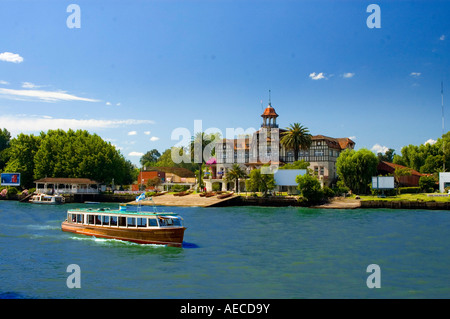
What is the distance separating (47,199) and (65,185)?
1364 centimetres

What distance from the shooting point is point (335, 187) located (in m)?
101

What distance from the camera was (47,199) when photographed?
4151 inches

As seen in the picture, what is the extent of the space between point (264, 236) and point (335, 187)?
59.7 meters

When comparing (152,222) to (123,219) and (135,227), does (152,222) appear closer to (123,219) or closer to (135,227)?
(135,227)

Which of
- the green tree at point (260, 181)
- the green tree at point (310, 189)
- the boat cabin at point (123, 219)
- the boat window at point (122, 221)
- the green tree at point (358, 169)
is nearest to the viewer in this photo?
A: the boat cabin at point (123, 219)

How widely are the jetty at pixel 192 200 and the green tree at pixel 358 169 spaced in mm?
25386

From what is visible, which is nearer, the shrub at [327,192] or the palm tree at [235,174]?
the shrub at [327,192]

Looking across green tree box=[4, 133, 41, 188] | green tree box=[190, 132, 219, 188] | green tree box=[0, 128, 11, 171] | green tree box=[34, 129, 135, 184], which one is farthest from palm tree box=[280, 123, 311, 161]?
green tree box=[0, 128, 11, 171]

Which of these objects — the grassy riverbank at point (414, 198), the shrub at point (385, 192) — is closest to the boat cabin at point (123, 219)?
the grassy riverbank at point (414, 198)

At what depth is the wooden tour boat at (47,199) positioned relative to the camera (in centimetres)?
10362

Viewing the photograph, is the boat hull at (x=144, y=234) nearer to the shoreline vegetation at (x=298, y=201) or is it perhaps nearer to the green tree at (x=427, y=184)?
the shoreline vegetation at (x=298, y=201)

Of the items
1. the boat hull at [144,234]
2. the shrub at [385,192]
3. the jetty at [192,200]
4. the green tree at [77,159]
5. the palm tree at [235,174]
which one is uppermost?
the green tree at [77,159]

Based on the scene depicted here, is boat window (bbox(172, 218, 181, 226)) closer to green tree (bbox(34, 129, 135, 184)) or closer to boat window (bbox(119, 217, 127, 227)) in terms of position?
boat window (bbox(119, 217, 127, 227))

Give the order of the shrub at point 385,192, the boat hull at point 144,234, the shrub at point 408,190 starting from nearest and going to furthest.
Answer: the boat hull at point 144,234, the shrub at point 385,192, the shrub at point 408,190
